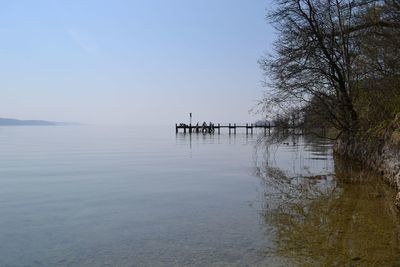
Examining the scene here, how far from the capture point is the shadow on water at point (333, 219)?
22.5 feet

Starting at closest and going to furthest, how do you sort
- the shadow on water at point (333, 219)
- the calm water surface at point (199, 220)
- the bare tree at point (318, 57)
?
the shadow on water at point (333, 219)
the calm water surface at point (199, 220)
the bare tree at point (318, 57)

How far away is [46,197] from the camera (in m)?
12.9

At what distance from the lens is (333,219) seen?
9375 millimetres

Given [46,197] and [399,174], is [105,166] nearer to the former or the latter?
[46,197]

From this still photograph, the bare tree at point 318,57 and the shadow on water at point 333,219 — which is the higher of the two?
the bare tree at point 318,57

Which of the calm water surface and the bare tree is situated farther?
the bare tree

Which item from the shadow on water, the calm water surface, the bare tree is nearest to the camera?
the shadow on water

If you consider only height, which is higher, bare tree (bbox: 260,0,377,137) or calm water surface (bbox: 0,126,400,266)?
bare tree (bbox: 260,0,377,137)

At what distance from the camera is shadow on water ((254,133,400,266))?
22.5 feet

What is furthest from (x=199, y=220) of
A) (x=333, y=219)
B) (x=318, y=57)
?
(x=318, y=57)

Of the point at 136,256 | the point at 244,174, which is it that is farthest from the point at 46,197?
the point at 244,174

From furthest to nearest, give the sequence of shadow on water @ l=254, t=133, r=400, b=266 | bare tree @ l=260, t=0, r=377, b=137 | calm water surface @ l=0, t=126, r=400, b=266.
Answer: bare tree @ l=260, t=0, r=377, b=137 → calm water surface @ l=0, t=126, r=400, b=266 → shadow on water @ l=254, t=133, r=400, b=266

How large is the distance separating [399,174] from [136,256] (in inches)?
330

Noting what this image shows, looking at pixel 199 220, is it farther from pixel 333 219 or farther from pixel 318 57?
pixel 318 57
